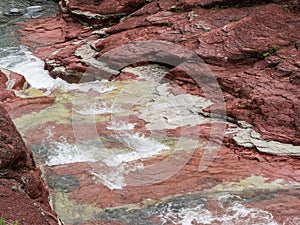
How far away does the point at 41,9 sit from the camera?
16562 mm

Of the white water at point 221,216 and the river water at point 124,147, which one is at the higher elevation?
the white water at point 221,216

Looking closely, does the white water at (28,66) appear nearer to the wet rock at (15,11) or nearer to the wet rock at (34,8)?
the wet rock at (15,11)

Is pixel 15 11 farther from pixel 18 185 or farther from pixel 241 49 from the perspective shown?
pixel 18 185

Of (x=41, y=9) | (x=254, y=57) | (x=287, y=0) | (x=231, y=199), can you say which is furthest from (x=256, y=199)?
(x=41, y=9)

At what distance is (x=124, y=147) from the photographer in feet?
24.0

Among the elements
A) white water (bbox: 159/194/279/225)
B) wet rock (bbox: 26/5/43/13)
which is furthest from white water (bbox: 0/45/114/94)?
white water (bbox: 159/194/279/225)

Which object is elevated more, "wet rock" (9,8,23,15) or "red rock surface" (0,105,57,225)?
"red rock surface" (0,105,57,225)

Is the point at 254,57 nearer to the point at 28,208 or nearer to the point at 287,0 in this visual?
the point at 287,0

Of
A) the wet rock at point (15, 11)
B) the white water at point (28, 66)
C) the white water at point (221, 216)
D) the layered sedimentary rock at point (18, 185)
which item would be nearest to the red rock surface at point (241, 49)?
the white water at point (28, 66)

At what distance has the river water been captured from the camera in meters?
Result: 5.72

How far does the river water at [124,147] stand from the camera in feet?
18.8

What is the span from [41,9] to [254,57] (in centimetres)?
1020

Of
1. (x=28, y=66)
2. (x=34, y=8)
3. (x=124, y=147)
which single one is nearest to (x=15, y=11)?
(x=34, y=8)

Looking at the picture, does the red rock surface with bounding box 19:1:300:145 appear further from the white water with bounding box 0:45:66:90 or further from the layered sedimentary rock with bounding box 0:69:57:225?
the layered sedimentary rock with bounding box 0:69:57:225
